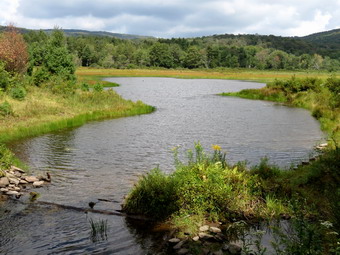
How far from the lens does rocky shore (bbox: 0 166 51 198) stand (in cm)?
1329

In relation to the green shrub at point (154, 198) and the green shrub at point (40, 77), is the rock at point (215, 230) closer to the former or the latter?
the green shrub at point (154, 198)

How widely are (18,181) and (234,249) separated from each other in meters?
9.37

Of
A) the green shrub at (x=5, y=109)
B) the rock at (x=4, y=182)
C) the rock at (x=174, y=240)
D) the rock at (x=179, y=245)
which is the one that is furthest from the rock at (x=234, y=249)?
the green shrub at (x=5, y=109)

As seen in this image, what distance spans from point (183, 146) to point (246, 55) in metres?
181

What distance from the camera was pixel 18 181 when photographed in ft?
46.6

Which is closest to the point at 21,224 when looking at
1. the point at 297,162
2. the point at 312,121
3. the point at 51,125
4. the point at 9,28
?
the point at 297,162

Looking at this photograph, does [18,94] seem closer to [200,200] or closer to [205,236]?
[200,200]

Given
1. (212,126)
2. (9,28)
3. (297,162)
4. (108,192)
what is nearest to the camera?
(108,192)

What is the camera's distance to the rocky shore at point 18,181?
1329cm

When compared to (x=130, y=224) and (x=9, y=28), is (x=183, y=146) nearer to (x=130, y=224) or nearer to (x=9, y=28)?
(x=130, y=224)

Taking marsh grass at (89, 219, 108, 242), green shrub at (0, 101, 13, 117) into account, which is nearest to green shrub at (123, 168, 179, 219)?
marsh grass at (89, 219, 108, 242)

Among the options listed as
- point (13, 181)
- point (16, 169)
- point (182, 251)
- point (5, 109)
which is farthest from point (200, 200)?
point (5, 109)

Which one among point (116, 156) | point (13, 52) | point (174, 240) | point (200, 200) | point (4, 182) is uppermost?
point (13, 52)

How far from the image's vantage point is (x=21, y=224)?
10.6 metres
